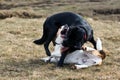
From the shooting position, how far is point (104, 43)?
1009cm

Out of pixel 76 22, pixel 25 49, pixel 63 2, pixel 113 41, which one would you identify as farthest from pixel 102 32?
pixel 63 2

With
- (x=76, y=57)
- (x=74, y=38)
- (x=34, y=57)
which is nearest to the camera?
(x=74, y=38)

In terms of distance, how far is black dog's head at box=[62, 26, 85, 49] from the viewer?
7101 mm

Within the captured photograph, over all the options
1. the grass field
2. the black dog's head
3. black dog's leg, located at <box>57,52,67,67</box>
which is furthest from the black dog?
the grass field

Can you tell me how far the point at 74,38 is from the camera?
716cm

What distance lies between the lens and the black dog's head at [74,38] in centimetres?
710

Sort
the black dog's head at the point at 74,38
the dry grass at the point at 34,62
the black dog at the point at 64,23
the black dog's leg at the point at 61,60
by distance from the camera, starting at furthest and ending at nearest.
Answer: the black dog at the point at 64,23 < the black dog's leg at the point at 61,60 < the black dog's head at the point at 74,38 < the dry grass at the point at 34,62

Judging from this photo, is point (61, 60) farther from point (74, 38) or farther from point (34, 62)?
point (34, 62)

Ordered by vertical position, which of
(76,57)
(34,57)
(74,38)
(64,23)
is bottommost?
(34,57)

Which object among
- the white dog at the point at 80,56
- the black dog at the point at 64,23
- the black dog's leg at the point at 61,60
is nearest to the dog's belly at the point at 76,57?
the white dog at the point at 80,56

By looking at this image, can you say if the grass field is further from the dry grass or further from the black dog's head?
the black dog's head

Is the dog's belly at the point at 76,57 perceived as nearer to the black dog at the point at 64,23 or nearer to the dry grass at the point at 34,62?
the dry grass at the point at 34,62

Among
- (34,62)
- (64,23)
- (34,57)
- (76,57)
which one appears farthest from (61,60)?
(34,57)

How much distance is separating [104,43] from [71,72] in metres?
3.41
